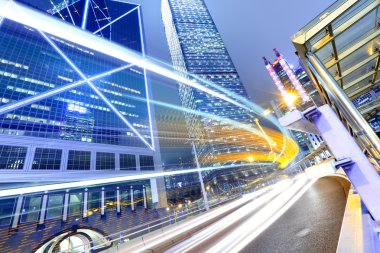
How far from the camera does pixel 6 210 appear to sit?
21.8 m

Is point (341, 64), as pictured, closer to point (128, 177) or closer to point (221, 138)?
point (128, 177)

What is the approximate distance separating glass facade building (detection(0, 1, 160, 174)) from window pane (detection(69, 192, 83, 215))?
18.2 ft

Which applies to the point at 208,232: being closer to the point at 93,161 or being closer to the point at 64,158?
the point at 93,161

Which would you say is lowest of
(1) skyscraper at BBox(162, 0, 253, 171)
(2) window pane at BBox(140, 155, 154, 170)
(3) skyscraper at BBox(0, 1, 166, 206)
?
(2) window pane at BBox(140, 155, 154, 170)

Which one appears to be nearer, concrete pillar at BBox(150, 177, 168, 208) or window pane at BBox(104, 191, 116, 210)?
window pane at BBox(104, 191, 116, 210)

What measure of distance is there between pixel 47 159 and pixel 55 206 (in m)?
8.78

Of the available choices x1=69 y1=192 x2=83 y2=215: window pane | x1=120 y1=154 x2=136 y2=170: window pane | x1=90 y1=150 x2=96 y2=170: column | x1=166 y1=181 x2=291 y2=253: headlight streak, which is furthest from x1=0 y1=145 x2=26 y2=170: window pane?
x1=166 y1=181 x2=291 y2=253: headlight streak

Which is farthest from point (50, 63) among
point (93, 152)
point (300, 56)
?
point (300, 56)

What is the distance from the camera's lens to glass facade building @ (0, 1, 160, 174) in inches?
1174

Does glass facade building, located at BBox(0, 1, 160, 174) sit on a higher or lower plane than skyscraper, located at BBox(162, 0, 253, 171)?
lower

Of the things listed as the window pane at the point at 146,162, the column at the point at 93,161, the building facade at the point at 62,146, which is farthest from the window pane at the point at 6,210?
the window pane at the point at 146,162

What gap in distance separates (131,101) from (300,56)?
63.3 m

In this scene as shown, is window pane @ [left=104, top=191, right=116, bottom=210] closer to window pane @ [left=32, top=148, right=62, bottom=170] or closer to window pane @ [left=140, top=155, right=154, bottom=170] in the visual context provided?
window pane @ [left=140, top=155, right=154, bottom=170]

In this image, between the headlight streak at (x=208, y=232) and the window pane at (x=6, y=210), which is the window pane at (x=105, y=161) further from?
the headlight streak at (x=208, y=232)
